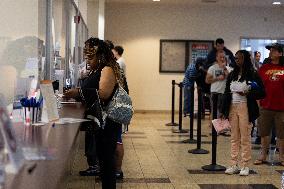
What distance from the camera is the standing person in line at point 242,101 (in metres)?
5.57

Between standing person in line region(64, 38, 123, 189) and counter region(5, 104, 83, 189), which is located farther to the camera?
standing person in line region(64, 38, 123, 189)

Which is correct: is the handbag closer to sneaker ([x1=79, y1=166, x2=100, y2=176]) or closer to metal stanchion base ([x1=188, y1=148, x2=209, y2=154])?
sneaker ([x1=79, y1=166, x2=100, y2=176])

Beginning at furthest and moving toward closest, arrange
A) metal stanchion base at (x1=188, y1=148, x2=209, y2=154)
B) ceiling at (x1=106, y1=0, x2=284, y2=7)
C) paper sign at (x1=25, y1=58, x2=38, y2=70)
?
ceiling at (x1=106, y1=0, x2=284, y2=7), metal stanchion base at (x1=188, y1=148, x2=209, y2=154), paper sign at (x1=25, y1=58, x2=38, y2=70)

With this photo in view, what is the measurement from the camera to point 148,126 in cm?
1110

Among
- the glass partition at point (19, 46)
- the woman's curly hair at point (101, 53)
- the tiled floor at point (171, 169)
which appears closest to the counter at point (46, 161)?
the woman's curly hair at point (101, 53)

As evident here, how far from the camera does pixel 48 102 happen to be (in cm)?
346

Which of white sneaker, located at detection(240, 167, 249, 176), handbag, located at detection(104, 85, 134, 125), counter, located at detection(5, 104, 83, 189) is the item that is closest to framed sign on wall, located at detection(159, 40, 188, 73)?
white sneaker, located at detection(240, 167, 249, 176)

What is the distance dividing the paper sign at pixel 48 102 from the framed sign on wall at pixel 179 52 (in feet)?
36.0

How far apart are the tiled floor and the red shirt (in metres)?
0.86

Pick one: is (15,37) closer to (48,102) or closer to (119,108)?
(48,102)

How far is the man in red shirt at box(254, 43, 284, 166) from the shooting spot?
20.6 feet

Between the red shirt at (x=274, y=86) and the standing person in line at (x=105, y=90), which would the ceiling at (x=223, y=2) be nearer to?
the red shirt at (x=274, y=86)

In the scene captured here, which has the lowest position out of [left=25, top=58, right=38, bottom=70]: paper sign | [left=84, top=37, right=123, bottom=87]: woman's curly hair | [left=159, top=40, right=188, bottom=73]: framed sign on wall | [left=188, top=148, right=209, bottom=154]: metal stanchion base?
[left=188, top=148, right=209, bottom=154]: metal stanchion base

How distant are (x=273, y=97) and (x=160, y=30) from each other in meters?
8.39
